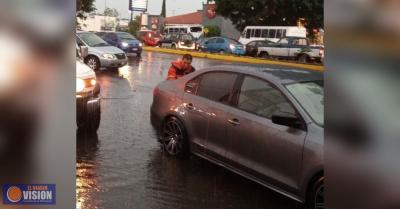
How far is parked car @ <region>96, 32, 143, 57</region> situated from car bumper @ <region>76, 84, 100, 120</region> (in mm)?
19536

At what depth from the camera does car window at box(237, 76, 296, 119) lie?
4.98 meters

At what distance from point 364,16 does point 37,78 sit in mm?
1126

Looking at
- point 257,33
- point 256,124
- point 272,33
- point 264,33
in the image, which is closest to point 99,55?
point 256,124

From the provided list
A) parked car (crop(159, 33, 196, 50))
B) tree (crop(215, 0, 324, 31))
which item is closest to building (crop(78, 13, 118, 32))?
tree (crop(215, 0, 324, 31))

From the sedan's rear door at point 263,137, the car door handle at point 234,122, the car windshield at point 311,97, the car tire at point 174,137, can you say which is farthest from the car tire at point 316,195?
the car tire at point 174,137

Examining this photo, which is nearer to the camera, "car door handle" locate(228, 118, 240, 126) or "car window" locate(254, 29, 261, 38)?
"car door handle" locate(228, 118, 240, 126)

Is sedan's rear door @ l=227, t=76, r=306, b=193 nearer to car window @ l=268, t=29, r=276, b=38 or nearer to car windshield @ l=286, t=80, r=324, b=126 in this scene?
car windshield @ l=286, t=80, r=324, b=126

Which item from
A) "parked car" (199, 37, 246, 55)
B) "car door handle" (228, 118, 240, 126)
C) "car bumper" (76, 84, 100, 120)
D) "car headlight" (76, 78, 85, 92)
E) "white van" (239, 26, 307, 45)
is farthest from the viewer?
"white van" (239, 26, 307, 45)

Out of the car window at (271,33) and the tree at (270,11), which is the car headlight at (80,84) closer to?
the tree at (270,11)

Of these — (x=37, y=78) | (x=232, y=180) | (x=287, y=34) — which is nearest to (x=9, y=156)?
(x=37, y=78)

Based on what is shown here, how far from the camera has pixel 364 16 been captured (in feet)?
5.23

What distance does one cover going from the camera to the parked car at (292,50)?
27.4 m

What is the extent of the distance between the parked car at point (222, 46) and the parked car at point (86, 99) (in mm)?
25249

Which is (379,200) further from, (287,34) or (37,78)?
(287,34)
